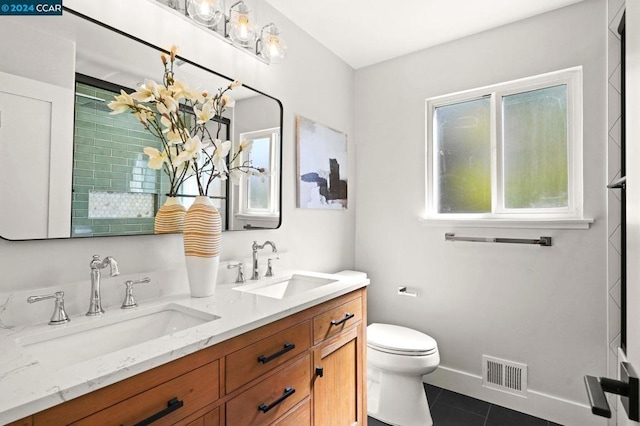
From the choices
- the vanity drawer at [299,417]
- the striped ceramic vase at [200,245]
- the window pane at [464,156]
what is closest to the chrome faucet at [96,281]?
the striped ceramic vase at [200,245]

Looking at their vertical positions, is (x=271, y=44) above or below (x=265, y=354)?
above

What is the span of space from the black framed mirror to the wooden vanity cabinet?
0.65m

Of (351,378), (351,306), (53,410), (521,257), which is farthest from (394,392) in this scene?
(53,410)

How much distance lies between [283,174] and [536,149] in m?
1.62

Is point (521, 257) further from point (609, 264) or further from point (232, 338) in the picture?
point (232, 338)

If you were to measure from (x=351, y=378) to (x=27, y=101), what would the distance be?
1.68m

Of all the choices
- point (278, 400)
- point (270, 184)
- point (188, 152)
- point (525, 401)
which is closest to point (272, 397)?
point (278, 400)

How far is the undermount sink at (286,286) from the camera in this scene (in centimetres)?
164

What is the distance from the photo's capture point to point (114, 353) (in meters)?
0.81

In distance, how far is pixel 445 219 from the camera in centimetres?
235

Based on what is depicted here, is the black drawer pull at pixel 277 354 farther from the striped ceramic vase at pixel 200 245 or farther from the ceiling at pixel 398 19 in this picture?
the ceiling at pixel 398 19

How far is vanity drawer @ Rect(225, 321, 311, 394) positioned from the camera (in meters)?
1.01

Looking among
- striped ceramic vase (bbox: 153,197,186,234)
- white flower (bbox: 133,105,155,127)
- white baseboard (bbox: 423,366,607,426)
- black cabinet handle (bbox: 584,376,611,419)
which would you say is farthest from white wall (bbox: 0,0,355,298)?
black cabinet handle (bbox: 584,376,611,419)

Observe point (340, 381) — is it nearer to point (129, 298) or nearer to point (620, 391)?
point (129, 298)
